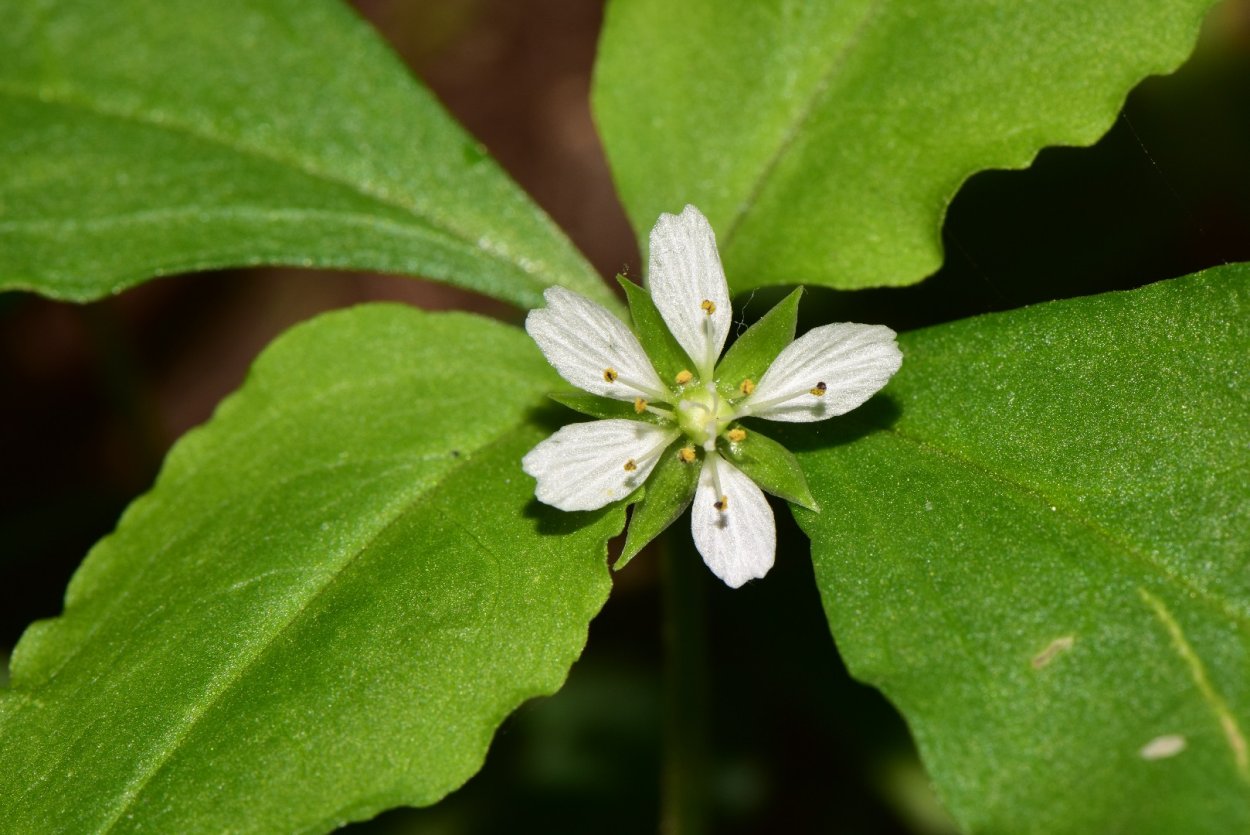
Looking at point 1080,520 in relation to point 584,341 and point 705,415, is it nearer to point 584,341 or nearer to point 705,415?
point 705,415

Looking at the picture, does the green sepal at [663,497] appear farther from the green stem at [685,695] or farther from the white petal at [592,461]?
the green stem at [685,695]

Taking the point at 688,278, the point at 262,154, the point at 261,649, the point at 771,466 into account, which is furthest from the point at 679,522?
the point at 262,154

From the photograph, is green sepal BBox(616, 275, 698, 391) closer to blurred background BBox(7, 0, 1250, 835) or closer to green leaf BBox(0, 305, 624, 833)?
green leaf BBox(0, 305, 624, 833)

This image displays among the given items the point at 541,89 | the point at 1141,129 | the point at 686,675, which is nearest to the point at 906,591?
the point at 686,675

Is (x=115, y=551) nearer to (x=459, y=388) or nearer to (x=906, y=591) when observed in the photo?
(x=459, y=388)

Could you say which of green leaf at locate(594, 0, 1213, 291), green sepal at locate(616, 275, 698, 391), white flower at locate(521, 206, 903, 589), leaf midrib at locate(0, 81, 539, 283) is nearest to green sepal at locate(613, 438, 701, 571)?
white flower at locate(521, 206, 903, 589)

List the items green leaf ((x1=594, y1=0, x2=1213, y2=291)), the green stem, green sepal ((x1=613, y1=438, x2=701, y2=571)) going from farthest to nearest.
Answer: the green stem, green leaf ((x1=594, y1=0, x2=1213, y2=291)), green sepal ((x1=613, y1=438, x2=701, y2=571))

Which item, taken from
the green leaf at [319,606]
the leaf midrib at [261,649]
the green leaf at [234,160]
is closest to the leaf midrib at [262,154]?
the green leaf at [234,160]
